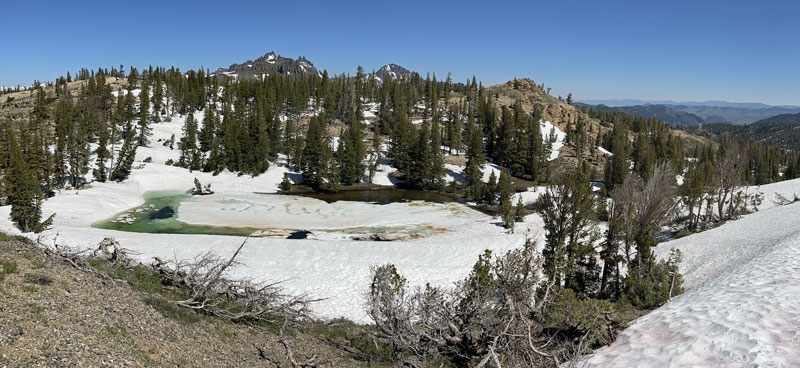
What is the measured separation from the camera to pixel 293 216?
48.0 metres

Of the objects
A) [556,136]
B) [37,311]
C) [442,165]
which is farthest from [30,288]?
[556,136]

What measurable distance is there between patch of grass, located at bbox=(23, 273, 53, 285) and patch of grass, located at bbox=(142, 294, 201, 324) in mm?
2303

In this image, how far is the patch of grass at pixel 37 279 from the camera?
33.8ft

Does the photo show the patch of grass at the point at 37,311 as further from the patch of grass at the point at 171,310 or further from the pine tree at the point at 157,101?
the pine tree at the point at 157,101

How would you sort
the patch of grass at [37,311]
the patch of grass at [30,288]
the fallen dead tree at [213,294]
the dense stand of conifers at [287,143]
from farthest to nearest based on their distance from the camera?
the dense stand of conifers at [287,143]
the fallen dead tree at [213,294]
the patch of grass at [30,288]
the patch of grass at [37,311]

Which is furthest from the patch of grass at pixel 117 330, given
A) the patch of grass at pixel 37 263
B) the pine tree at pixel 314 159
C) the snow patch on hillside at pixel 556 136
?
the snow patch on hillside at pixel 556 136

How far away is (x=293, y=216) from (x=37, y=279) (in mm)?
37750

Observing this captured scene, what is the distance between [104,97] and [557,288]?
4557 inches

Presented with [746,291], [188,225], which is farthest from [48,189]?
[746,291]

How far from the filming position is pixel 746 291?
10797 millimetres

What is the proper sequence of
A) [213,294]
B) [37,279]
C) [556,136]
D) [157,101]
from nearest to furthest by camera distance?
[37,279]
[213,294]
[157,101]
[556,136]

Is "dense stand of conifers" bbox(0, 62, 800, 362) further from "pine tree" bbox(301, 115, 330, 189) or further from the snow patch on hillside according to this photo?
the snow patch on hillside

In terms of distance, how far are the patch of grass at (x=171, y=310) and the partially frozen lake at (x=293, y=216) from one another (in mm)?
25321

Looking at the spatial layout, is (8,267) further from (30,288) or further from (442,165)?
(442,165)
